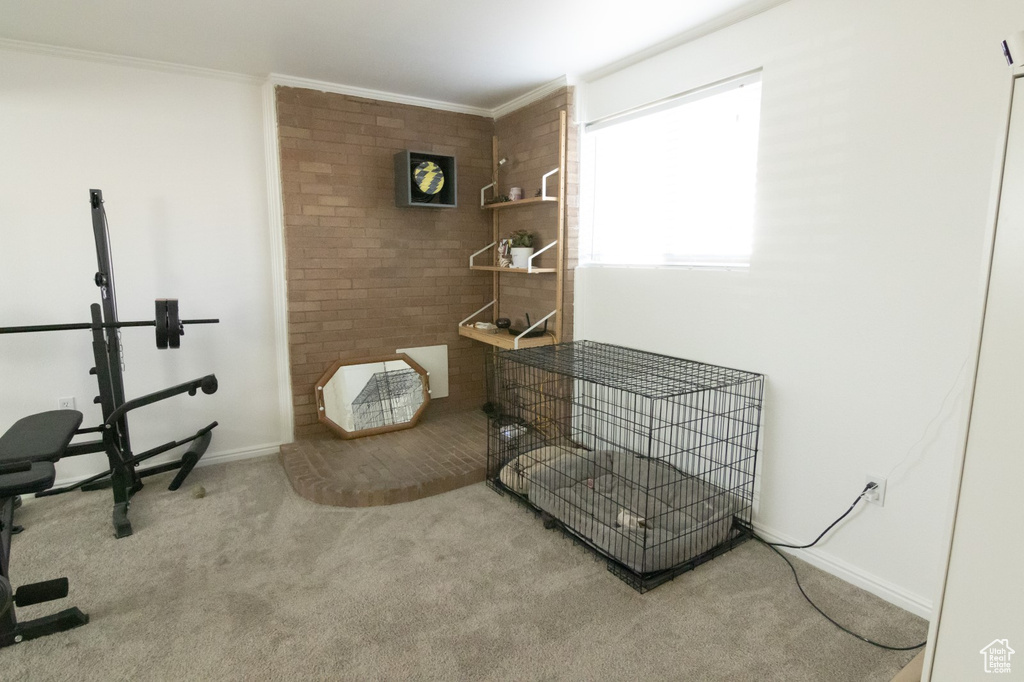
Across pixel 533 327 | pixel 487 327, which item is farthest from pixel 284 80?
pixel 533 327

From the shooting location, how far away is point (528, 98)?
357 cm

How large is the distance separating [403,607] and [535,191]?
2.54 meters

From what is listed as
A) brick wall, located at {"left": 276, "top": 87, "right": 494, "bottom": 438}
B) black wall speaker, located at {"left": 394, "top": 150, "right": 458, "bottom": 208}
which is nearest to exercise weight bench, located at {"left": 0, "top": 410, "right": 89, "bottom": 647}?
brick wall, located at {"left": 276, "top": 87, "right": 494, "bottom": 438}

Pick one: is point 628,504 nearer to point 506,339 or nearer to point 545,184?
point 506,339

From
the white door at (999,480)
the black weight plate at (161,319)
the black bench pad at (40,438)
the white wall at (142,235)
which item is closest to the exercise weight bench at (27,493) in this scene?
the black bench pad at (40,438)

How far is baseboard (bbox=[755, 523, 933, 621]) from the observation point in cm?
197

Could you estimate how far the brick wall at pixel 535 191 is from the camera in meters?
3.35

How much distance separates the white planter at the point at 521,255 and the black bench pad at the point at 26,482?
2465 mm

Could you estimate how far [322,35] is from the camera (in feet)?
8.66

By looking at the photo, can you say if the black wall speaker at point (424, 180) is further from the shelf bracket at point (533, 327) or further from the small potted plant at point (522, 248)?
the shelf bracket at point (533, 327)

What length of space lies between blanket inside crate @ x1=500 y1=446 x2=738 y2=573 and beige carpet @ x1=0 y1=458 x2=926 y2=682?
0.10 meters

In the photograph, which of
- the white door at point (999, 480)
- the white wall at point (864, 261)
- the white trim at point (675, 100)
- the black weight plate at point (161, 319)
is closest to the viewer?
the white door at point (999, 480)

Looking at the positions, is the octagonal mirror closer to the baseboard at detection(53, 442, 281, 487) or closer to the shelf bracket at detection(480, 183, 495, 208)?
the baseboard at detection(53, 442, 281, 487)

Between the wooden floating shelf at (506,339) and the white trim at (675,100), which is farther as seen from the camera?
the wooden floating shelf at (506,339)
